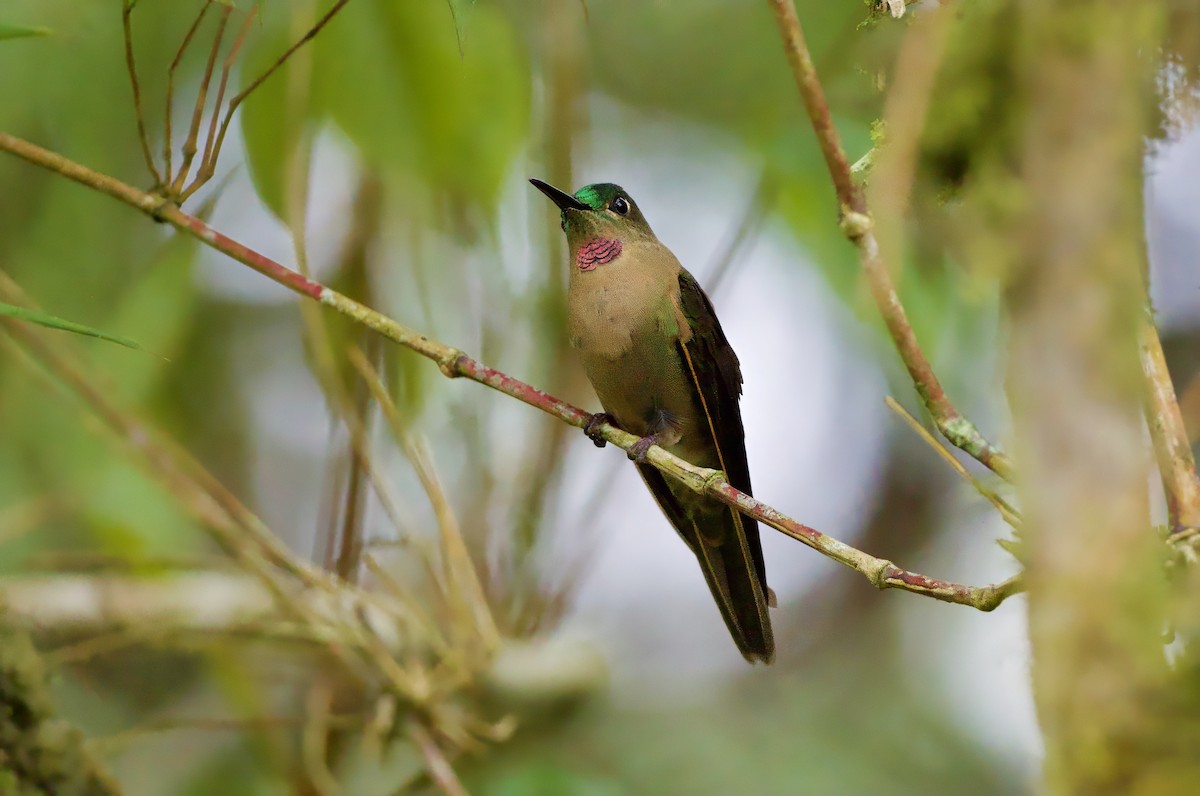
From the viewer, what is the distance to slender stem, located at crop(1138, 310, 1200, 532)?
1.13 metres

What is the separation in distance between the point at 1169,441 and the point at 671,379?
3.21 feet

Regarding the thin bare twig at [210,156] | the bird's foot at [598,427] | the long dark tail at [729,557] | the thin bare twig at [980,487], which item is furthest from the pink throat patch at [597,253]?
the thin bare twig at [980,487]

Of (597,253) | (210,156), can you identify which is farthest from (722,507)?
(210,156)

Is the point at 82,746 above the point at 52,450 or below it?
below

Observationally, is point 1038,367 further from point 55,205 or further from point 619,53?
point 55,205

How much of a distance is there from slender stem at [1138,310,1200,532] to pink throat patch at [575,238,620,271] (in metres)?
1.09

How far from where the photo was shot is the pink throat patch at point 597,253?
2082mm

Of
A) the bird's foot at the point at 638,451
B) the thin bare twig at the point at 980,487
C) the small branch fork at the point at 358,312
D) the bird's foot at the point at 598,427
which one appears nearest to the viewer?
the thin bare twig at the point at 980,487

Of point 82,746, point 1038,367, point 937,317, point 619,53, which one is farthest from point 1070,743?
point 619,53

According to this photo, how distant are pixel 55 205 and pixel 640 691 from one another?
2.50 meters

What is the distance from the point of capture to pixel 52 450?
8.44ft

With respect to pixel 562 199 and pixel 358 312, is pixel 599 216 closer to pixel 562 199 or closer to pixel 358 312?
pixel 562 199

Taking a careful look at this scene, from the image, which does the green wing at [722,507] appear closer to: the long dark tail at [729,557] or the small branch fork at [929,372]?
the long dark tail at [729,557]

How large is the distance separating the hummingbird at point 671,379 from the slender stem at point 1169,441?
747 millimetres
